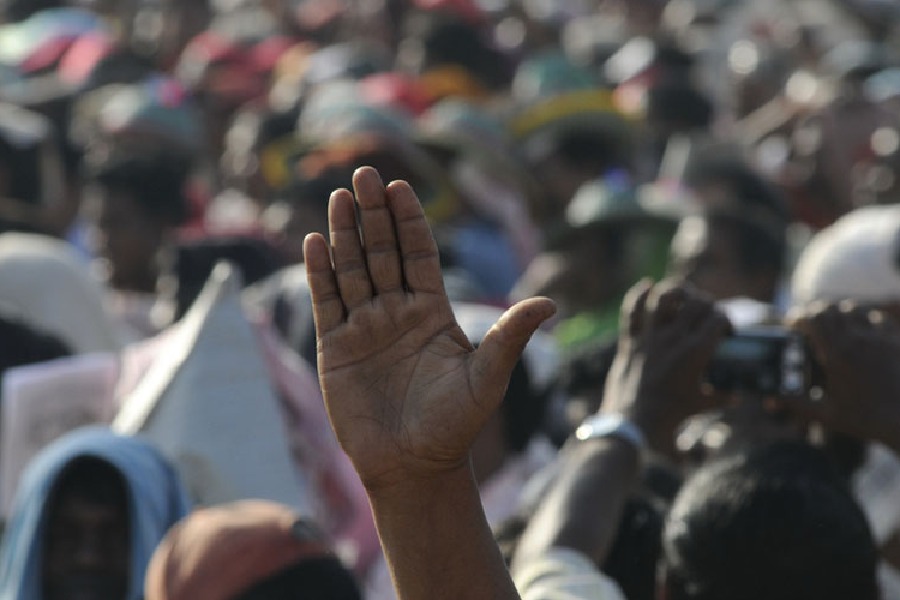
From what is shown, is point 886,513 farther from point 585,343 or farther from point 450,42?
point 450,42

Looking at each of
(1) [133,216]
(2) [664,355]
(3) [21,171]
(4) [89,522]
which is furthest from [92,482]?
(3) [21,171]

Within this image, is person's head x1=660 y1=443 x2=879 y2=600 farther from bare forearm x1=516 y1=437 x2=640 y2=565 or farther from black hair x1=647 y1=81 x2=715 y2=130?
black hair x1=647 y1=81 x2=715 y2=130

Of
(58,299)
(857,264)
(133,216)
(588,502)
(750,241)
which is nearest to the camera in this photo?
(588,502)

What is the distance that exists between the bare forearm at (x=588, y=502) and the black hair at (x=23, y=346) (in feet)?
6.71

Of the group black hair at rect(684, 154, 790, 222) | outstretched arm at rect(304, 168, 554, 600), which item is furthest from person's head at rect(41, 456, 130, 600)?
black hair at rect(684, 154, 790, 222)

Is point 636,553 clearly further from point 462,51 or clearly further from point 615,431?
point 462,51

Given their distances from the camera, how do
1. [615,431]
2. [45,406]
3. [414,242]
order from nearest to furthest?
1. [414,242]
2. [615,431]
3. [45,406]

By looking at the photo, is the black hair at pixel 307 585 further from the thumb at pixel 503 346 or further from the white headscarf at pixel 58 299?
the white headscarf at pixel 58 299

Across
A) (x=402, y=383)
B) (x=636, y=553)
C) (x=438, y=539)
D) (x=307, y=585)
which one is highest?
(x=402, y=383)

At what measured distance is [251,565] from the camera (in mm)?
3383

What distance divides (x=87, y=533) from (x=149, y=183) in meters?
2.87

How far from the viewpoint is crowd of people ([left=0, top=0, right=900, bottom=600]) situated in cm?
234

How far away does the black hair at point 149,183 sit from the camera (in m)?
6.57

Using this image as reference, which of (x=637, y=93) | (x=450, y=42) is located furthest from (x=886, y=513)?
(x=450, y=42)
